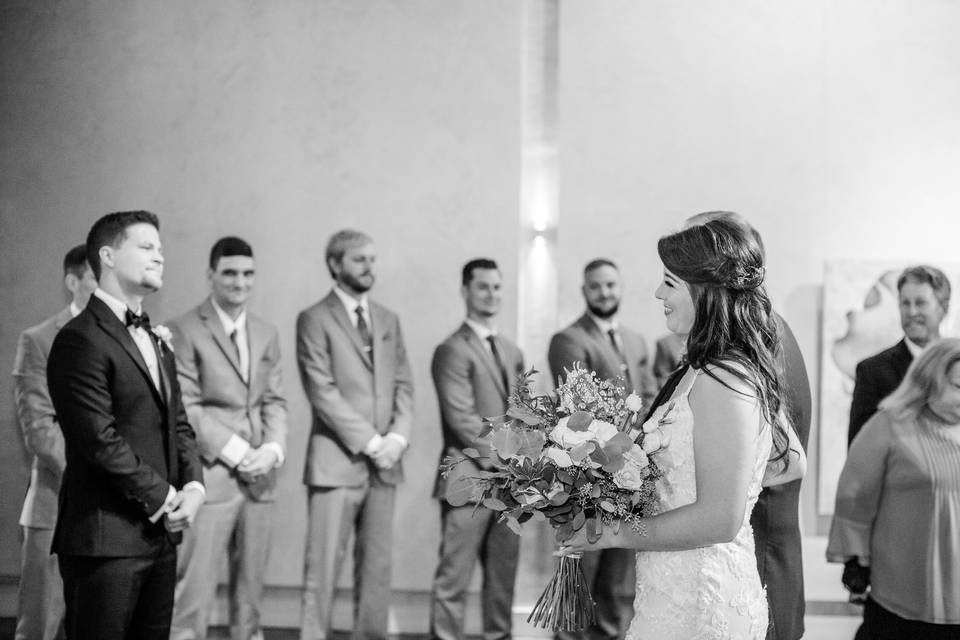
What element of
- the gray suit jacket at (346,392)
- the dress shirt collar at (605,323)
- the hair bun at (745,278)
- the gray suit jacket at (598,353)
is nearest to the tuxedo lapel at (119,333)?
the gray suit jacket at (346,392)

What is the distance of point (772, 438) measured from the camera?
7.09 feet

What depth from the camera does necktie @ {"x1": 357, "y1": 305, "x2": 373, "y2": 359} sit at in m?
5.05

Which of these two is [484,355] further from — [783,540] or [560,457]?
[560,457]

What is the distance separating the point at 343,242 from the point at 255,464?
1270mm

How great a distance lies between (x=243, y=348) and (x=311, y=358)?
35 cm

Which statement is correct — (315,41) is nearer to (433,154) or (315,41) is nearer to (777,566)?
(433,154)

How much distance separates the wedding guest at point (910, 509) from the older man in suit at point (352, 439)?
2.30m

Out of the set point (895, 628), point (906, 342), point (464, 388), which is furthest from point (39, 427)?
point (906, 342)

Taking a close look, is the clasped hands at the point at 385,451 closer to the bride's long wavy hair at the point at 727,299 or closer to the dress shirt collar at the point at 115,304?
the dress shirt collar at the point at 115,304

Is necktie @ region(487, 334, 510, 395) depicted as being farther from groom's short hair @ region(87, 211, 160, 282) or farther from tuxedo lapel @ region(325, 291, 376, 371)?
groom's short hair @ region(87, 211, 160, 282)

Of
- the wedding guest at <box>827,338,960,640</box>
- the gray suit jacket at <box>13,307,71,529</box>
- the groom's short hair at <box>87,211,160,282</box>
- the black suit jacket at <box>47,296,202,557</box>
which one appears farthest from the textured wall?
the wedding guest at <box>827,338,960,640</box>

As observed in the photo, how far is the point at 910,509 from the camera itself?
3.45 metres

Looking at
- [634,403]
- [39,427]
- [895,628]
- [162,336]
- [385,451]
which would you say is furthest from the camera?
[385,451]

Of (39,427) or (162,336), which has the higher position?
(162,336)
